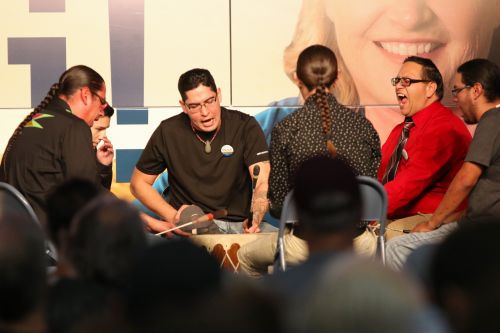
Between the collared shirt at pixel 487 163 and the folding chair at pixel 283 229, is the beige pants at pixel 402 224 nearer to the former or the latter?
the collared shirt at pixel 487 163

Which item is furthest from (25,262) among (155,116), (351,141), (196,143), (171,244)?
(155,116)

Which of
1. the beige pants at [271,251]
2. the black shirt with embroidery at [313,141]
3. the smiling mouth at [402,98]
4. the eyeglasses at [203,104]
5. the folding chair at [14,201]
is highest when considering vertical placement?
the smiling mouth at [402,98]

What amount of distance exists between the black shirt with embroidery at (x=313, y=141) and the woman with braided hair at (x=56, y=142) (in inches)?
34.3

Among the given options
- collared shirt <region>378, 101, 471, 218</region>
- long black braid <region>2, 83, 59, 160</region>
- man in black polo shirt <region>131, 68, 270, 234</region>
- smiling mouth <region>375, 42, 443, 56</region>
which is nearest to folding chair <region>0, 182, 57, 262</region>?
long black braid <region>2, 83, 59, 160</region>

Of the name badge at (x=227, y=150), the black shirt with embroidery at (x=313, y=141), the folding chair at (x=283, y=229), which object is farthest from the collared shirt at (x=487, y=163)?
the name badge at (x=227, y=150)

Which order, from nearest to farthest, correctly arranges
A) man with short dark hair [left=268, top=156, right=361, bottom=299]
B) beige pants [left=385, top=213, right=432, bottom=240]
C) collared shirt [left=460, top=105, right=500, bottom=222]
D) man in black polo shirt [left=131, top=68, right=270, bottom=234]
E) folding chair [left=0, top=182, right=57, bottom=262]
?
man with short dark hair [left=268, top=156, right=361, bottom=299], folding chair [left=0, top=182, right=57, bottom=262], collared shirt [left=460, top=105, right=500, bottom=222], beige pants [left=385, top=213, right=432, bottom=240], man in black polo shirt [left=131, top=68, right=270, bottom=234]

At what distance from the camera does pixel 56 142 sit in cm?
460

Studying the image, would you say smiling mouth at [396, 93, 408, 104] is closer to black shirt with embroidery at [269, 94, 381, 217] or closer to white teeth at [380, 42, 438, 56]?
black shirt with embroidery at [269, 94, 381, 217]

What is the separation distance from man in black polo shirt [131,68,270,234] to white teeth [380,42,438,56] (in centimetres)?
138

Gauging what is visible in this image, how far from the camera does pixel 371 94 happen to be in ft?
20.0

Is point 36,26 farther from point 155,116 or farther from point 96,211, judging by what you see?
point 96,211

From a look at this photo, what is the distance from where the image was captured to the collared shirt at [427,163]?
192 inches

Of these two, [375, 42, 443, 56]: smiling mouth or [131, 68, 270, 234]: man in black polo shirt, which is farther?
[375, 42, 443, 56]: smiling mouth

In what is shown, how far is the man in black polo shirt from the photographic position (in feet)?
16.6
